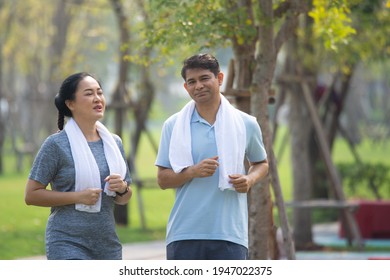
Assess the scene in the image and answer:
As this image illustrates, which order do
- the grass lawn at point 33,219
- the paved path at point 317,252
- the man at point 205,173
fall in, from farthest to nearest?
1. the grass lawn at point 33,219
2. the paved path at point 317,252
3. the man at point 205,173

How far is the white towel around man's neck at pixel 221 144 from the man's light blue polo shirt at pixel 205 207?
0.15 feet

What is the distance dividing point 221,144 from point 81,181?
2.52ft

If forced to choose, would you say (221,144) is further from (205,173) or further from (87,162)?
(87,162)

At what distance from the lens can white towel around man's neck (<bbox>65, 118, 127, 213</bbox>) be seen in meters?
6.18

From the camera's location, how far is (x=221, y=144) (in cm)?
620

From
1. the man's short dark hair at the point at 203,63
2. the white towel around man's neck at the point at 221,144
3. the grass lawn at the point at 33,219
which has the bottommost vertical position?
the grass lawn at the point at 33,219

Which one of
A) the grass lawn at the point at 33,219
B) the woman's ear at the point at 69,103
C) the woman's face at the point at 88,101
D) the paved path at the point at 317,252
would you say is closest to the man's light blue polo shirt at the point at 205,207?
the woman's face at the point at 88,101

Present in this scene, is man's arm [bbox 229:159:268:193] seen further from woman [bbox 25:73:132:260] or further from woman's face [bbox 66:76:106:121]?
woman's face [bbox 66:76:106:121]

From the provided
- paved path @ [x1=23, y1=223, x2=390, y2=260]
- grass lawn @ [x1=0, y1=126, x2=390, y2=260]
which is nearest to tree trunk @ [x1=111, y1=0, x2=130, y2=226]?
grass lawn @ [x1=0, y1=126, x2=390, y2=260]

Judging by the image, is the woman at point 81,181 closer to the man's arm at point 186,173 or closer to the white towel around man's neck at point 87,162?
the white towel around man's neck at point 87,162

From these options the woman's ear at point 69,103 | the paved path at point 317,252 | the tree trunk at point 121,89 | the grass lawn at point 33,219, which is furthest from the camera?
the tree trunk at point 121,89

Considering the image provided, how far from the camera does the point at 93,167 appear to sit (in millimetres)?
6199

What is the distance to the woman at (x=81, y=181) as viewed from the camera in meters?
6.15
